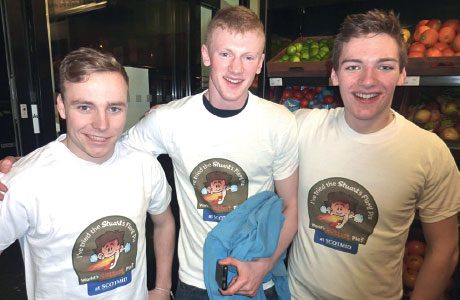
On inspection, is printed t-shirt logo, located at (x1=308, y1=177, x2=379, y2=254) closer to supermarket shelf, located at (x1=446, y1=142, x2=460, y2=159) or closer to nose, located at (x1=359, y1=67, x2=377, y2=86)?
nose, located at (x1=359, y1=67, x2=377, y2=86)

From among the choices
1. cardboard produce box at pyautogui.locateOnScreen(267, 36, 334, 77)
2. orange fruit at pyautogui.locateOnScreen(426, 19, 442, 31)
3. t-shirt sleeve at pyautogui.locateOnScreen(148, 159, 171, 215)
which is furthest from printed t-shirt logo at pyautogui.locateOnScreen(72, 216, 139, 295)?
orange fruit at pyautogui.locateOnScreen(426, 19, 442, 31)

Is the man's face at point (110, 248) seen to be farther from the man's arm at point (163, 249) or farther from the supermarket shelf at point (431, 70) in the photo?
the supermarket shelf at point (431, 70)

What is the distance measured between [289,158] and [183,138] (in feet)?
1.44

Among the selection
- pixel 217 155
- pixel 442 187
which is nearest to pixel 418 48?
pixel 442 187

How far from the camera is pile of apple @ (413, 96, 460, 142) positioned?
1.93m

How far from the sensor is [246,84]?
124cm

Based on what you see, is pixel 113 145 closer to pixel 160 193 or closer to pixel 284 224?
pixel 160 193

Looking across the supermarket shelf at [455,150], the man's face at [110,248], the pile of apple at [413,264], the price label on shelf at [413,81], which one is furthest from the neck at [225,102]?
the pile of apple at [413,264]

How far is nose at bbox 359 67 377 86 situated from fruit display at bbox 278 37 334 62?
97 cm

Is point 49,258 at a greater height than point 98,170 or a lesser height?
lesser

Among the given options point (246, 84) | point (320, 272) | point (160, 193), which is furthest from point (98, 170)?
point (320, 272)

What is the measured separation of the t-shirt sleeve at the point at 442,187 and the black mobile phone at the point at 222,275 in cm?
78

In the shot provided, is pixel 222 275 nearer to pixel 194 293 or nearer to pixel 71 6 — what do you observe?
pixel 194 293

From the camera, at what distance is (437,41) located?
6.15 feet
